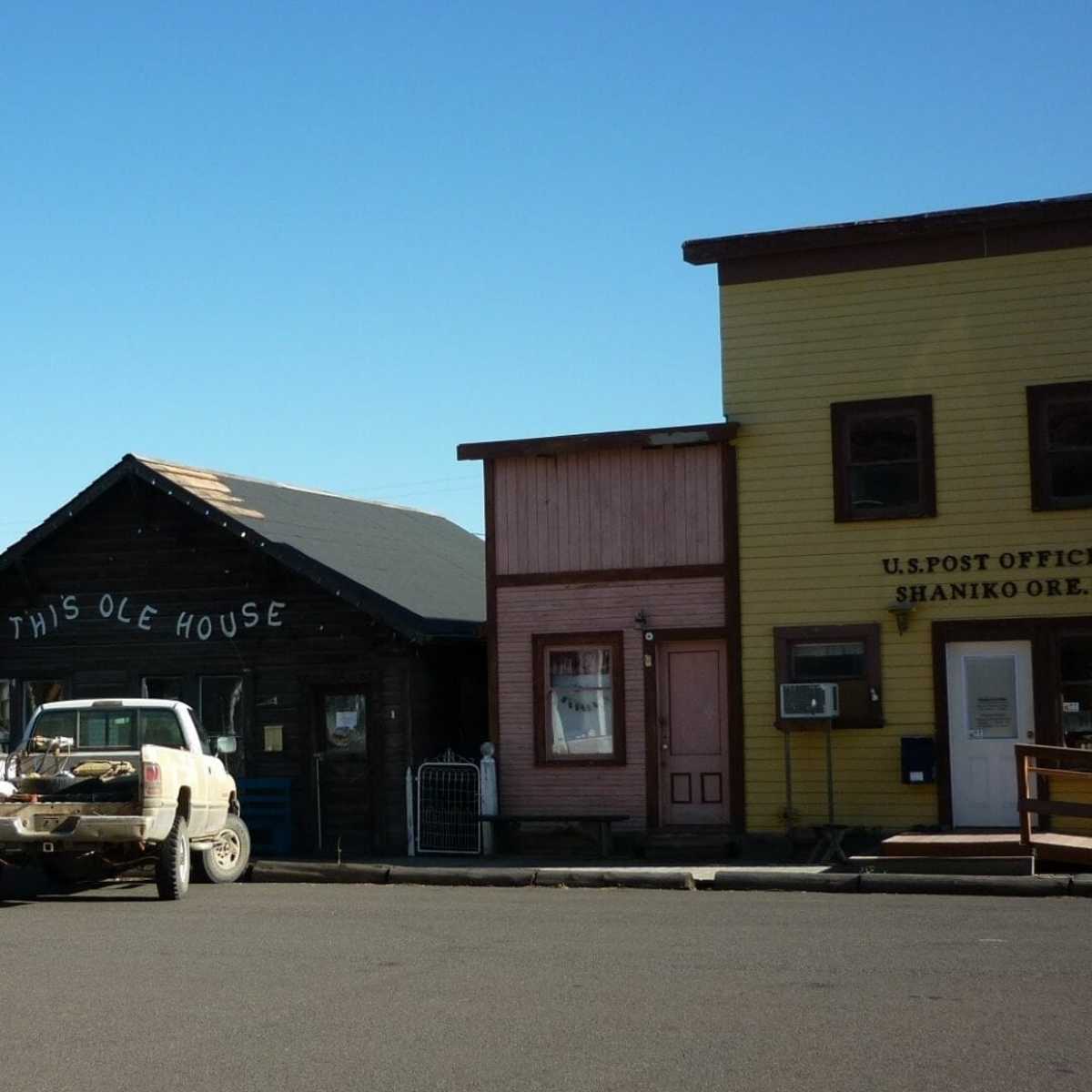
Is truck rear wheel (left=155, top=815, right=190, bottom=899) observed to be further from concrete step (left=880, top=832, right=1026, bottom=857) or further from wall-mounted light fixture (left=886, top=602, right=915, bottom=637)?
wall-mounted light fixture (left=886, top=602, right=915, bottom=637)

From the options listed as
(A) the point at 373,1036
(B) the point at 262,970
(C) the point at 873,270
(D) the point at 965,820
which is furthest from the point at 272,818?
(A) the point at 373,1036

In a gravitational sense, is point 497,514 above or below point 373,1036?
above

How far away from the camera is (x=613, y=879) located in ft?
57.6

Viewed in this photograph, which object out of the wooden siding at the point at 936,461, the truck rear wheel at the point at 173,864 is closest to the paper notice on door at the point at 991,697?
the wooden siding at the point at 936,461

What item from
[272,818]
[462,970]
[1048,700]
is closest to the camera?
[462,970]

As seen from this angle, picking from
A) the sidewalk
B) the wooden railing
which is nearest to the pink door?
the sidewalk

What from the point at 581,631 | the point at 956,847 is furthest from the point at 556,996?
the point at 581,631

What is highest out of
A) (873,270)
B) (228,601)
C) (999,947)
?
(873,270)

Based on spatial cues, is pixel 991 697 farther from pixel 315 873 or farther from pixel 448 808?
pixel 315 873

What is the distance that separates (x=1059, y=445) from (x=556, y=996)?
39.2 feet

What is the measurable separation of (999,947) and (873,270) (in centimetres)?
1059

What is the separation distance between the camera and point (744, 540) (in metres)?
20.8

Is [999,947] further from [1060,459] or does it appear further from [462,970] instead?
[1060,459]

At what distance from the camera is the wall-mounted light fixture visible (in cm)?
1997
